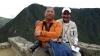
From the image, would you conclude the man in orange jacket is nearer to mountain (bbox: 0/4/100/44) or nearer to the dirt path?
the dirt path

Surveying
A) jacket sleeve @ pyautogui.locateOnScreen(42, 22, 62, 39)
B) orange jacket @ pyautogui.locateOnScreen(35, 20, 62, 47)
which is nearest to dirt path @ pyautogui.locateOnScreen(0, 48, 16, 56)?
orange jacket @ pyautogui.locateOnScreen(35, 20, 62, 47)

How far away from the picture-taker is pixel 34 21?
91062 millimetres

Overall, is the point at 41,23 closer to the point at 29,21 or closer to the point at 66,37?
the point at 66,37

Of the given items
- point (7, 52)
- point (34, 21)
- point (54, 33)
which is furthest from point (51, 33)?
point (34, 21)

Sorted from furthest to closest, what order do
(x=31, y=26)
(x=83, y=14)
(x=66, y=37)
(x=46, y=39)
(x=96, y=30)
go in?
(x=83, y=14) < (x=96, y=30) < (x=31, y=26) < (x=66, y=37) < (x=46, y=39)

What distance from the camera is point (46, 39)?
309cm

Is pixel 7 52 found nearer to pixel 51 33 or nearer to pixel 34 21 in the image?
pixel 51 33

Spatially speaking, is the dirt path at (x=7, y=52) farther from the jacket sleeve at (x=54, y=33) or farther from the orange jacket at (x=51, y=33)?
the jacket sleeve at (x=54, y=33)

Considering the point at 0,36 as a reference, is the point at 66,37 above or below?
above

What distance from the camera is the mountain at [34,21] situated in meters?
82.4

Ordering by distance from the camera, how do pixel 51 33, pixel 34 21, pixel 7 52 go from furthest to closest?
pixel 34 21 < pixel 7 52 < pixel 51 33

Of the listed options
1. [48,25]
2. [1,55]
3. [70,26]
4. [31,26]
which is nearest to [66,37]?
[70,26]

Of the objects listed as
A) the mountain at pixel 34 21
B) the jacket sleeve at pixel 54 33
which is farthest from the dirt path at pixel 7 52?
the mountain at pixel 34 21

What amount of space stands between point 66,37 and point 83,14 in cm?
15005
